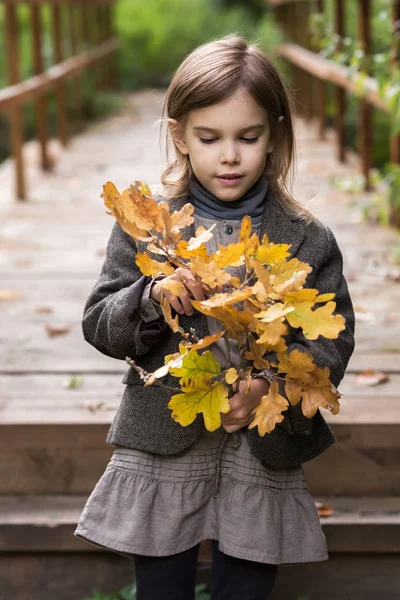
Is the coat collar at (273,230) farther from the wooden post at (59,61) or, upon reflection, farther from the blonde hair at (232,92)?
the wooden post at (59,61)

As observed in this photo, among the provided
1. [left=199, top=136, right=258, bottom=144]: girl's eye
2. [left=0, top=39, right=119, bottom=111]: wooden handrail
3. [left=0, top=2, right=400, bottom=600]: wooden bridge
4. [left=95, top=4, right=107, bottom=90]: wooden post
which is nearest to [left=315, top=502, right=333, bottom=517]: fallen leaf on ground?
[left=0, top=2, right=400, bottom=600]: wooden bridge

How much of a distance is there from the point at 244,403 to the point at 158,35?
15.7 m

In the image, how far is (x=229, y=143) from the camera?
210 centimetres

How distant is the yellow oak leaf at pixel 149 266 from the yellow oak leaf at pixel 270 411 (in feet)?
0.96

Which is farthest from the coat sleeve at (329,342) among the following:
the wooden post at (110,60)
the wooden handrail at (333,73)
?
the wooden post at (110,60)

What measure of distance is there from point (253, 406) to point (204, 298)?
27cm

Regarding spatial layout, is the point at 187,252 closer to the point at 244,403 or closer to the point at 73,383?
the point at 244,403

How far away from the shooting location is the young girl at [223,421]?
2123 mm

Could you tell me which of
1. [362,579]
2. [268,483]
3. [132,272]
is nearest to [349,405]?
[362,579]

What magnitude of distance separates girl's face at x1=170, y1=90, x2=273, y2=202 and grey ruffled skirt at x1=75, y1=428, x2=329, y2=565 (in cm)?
53

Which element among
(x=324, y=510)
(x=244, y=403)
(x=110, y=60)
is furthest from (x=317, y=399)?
(x=110, y=60)

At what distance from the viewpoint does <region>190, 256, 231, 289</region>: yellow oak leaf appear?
1832 mm

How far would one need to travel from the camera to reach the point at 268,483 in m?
2.21

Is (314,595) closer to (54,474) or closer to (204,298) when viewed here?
(54,474)
